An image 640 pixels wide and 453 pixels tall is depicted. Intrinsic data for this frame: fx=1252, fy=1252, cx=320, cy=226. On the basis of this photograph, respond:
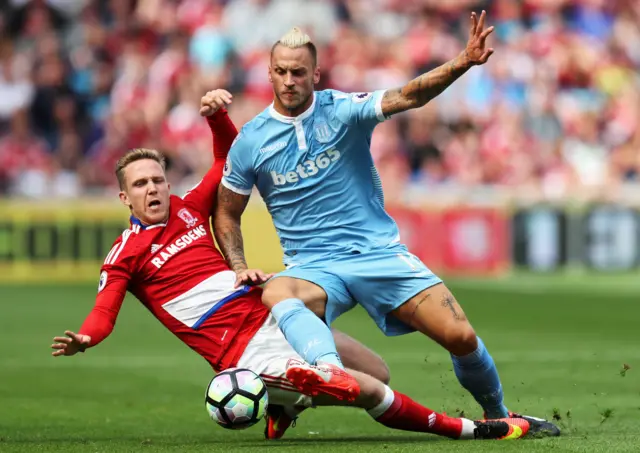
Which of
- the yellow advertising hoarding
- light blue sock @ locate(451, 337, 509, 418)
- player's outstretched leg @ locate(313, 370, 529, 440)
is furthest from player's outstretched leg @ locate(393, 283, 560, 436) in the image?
the yellow advertising hoarding

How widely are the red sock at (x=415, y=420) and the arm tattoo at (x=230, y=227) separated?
1.28 meters

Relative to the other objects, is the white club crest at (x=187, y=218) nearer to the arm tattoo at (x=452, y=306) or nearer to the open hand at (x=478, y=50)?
the arm tattoo at (x=452, y=306)

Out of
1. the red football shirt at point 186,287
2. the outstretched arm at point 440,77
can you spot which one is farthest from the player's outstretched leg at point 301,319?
the outstretched arm at point 440,77

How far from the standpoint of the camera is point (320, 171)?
6.65 metres

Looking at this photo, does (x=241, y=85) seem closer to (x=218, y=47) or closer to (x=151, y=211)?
(x=218, y=47)

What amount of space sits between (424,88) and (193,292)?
65.7 inches

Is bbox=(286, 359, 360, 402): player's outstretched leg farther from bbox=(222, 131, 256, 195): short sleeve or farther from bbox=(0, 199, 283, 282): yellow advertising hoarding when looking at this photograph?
bbox=(0, 199, 283, 282): yellow advertising hoarding

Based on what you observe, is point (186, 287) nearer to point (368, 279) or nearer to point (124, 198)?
point (124, 198)

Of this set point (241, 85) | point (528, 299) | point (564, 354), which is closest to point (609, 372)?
point (564, 354)

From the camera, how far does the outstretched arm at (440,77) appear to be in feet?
19.8

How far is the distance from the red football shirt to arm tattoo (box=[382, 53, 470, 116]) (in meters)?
1.31

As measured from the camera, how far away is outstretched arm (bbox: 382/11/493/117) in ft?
19.8

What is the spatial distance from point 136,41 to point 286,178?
15.0 metres

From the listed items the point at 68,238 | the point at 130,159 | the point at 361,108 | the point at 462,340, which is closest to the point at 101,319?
the point at 130,159
